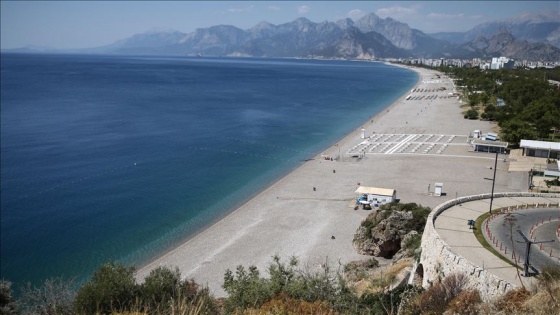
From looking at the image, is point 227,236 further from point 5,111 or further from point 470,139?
point 5,111

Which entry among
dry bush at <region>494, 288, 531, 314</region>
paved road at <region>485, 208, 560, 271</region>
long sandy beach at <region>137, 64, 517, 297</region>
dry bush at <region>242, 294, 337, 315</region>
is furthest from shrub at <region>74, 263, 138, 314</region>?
paved road at <region>485, 208, 560, 271</region>

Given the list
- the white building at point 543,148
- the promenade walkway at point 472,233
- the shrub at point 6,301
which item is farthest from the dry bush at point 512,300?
the white building at point 543,148

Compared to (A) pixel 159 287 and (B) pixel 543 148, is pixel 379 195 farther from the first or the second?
(A) pixel 159 287

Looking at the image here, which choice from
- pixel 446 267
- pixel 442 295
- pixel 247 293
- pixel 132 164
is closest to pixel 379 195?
pixel 446 267

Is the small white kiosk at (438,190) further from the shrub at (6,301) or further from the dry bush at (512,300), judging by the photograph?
the shrub at (6,301)

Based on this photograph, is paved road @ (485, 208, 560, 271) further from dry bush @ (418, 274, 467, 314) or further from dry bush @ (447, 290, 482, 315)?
dry bush @ (447, 290, 482, 315)

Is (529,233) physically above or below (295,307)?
below
